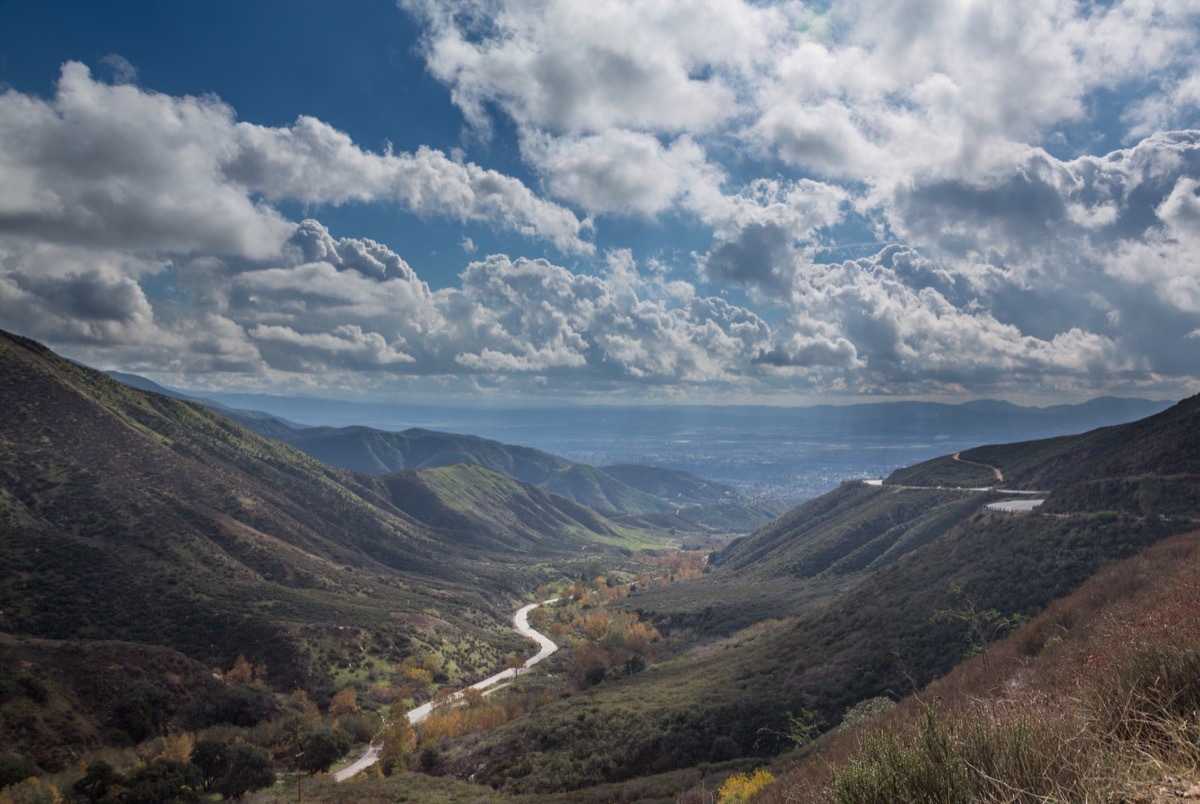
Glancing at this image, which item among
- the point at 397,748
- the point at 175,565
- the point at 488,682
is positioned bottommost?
the point at 488,682

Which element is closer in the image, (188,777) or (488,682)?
(188,777)

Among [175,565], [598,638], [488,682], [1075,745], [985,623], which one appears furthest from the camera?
[598,638]

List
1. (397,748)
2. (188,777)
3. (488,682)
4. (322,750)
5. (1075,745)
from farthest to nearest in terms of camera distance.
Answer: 1. (488,682)
2. (322,750)
3. (397,748)
4. (188,777)
5. (1075,745)

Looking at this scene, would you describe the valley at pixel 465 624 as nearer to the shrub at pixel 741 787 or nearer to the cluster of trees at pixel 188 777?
the cluster of trees at pixel 188 777

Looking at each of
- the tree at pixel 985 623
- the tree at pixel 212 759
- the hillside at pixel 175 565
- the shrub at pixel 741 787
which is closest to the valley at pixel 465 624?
the tree at pixel 985 623

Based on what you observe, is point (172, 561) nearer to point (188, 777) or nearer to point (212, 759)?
point (212, 759)

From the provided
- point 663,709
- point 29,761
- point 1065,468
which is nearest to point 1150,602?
point 663,709

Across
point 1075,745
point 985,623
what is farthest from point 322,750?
point 1075,745

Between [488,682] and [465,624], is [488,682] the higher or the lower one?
the higher one
